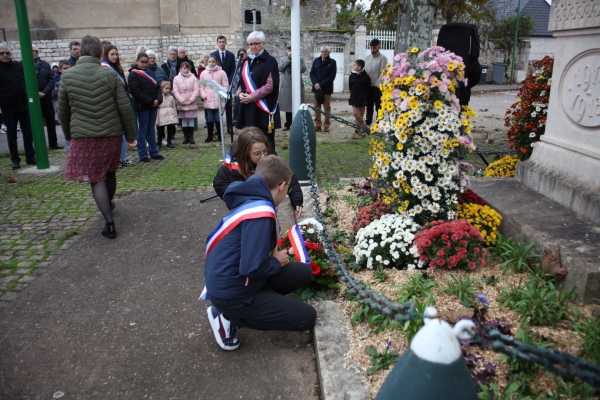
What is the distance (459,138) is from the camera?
4.07 metres

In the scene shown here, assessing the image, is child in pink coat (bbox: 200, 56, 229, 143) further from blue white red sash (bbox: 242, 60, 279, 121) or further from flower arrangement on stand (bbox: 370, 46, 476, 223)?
flower arrangement on stand (bbox: 370, 46, 476, 223)

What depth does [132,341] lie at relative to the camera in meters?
3.49

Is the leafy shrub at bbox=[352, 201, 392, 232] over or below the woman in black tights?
below

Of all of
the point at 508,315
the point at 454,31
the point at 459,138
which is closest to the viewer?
the point at 508,315

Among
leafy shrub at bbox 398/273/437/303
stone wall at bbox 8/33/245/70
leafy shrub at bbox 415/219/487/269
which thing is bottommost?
leafy shrub at bbox 398/273/437/303

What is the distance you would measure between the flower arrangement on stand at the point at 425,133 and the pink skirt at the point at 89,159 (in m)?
2.96

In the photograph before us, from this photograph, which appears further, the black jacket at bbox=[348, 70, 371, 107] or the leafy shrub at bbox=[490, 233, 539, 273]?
the black jacket at bbox=[348, 70, 371, 107]

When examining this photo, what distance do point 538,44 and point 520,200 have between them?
1271 inches

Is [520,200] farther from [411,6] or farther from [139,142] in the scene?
[139,142]

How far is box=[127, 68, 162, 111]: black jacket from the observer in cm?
909

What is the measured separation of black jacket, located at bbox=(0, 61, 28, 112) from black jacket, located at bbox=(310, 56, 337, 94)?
6.27m

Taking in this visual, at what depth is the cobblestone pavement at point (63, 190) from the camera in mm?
4957

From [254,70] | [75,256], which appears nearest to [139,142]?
[254,70]

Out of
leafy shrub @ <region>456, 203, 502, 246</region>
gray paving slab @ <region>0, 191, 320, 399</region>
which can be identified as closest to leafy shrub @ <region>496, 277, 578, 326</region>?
leafy shrub @ <region>456, 203, 502, 246</region>
